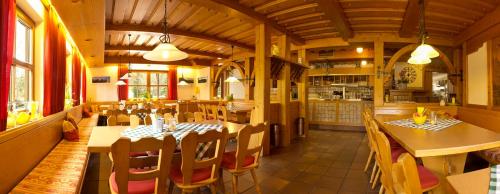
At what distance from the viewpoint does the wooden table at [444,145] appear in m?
1.85

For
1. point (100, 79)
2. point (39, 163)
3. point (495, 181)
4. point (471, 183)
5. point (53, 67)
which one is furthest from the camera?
point (100, 79)

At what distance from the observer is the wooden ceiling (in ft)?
12.8

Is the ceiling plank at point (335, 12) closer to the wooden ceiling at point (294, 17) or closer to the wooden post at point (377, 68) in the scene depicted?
the wooden ceiling at point (294, 17)

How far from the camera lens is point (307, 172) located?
3.65m

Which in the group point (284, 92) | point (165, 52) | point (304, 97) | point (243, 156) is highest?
point (165, 52)

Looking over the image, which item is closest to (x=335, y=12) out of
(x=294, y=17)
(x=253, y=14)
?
(x=294, y=17)

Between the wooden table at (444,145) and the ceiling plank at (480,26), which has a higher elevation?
the ceiling plank at (480,26)

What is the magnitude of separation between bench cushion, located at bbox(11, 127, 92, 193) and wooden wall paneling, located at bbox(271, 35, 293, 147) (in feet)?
11.8

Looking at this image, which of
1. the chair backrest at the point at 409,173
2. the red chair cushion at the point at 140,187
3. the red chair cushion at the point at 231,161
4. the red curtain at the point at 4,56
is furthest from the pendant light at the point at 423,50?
the red curtain at the point at 4,56

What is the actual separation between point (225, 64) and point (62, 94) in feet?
19.3

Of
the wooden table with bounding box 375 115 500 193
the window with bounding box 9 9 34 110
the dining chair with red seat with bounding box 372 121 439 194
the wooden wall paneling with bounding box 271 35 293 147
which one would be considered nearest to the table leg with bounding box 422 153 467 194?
the wooden table with bounding box 375 115 500 193

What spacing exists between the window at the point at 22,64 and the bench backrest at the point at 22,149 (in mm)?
511

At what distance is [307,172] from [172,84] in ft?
28.9

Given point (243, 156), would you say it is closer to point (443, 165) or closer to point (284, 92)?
point (443, 165)
